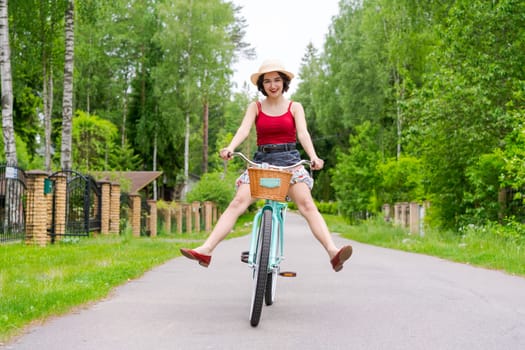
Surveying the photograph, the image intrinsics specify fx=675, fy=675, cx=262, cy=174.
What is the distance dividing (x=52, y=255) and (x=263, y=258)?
7.83 m

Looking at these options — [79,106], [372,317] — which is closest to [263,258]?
[372,317]

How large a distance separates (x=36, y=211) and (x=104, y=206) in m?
5.32

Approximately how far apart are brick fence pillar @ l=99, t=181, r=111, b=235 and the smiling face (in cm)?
1482

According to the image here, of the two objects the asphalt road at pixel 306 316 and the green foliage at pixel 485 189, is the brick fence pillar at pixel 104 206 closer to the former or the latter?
the green foliage at pixel 485 189

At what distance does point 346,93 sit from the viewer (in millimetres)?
43188

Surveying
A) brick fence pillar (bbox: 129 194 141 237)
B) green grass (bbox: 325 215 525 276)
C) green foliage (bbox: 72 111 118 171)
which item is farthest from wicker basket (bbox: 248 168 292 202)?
green foliage (bbox: 72 111 118 171)

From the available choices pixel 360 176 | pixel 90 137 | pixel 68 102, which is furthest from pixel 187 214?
pixel 90 137

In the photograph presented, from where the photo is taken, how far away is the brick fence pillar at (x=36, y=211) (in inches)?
581

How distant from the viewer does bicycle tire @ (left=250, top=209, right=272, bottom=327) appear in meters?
4.94

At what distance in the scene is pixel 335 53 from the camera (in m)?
47.8

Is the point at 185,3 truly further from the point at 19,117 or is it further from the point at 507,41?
the point at 507,41

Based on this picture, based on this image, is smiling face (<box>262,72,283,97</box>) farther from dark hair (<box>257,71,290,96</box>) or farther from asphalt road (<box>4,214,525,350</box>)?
asphalt road (<box>4,214,525,350</box>)

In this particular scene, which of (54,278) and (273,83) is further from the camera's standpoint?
→ (54,278)

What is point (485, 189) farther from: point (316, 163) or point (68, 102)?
point (68, 102)
